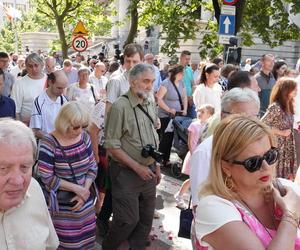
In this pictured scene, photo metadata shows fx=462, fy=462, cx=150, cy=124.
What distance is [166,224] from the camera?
18.1 ft

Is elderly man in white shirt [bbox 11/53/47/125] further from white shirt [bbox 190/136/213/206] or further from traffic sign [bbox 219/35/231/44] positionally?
traffic sign [bbox 219/35/231/44]

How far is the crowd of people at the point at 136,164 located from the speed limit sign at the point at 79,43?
5763 mm

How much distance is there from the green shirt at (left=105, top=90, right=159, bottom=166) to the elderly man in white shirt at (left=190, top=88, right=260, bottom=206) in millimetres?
928

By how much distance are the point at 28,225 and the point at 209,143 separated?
4.23 feet

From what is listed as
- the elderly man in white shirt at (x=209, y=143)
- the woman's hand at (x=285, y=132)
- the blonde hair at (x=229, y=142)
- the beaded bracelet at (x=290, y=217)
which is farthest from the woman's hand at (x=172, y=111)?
the beaded bracelet at (x=290, y=217)

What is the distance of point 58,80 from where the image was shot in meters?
5.04

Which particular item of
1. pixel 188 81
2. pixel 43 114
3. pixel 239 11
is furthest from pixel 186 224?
pixel 239 11

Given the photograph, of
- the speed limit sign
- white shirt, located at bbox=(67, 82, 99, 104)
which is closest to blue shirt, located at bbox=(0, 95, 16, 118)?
white shirt, located at bbox=(67, 82, 99, 104)

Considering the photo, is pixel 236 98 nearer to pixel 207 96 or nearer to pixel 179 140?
pixel 207 96

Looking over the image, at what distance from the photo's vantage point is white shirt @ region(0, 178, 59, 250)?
2.24 metres

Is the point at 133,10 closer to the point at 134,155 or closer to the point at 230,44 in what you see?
the point at 230,44

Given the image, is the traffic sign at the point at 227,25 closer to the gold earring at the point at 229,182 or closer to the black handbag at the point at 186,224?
the black handbag at the point at 186,224

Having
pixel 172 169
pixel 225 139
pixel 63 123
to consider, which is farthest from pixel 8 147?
pixel 172 169

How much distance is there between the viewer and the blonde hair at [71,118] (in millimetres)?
3646
